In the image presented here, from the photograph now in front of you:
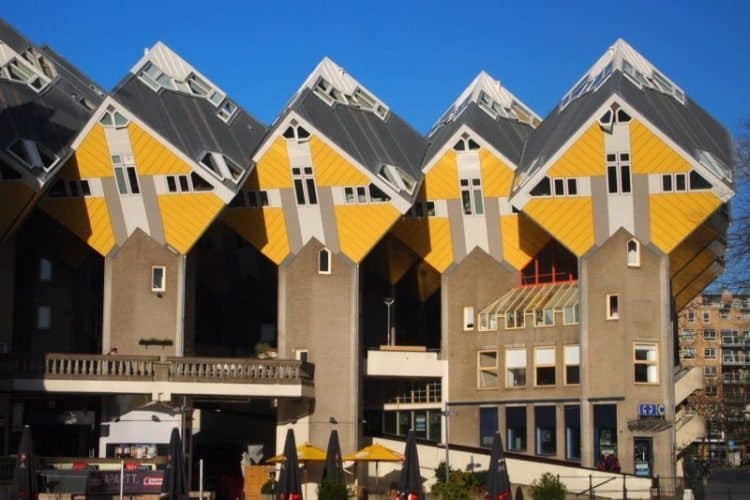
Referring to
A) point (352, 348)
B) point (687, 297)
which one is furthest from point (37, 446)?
point (687, 297)

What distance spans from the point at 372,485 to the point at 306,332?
8107 millimetres

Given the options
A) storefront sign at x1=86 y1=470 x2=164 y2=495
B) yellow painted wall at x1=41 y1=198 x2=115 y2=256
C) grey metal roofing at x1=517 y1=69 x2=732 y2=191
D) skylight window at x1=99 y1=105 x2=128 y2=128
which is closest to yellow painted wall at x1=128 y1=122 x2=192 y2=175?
skylight window at x1=99 y1=105 x2=128 y2=128

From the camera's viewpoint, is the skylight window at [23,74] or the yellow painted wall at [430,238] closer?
the skylight window at [23,74]

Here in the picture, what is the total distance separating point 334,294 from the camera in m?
66.1

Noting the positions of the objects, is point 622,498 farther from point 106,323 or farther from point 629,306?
point 106,323

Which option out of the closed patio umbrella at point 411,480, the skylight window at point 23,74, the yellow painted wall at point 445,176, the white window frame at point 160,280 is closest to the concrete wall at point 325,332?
the white window frame at point 160,280

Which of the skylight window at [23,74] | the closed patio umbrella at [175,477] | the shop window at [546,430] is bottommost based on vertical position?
the closed patio umbrella at [175,477]

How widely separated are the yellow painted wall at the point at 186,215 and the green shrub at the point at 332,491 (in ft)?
50.0

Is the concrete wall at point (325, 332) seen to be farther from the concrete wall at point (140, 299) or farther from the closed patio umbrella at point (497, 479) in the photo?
the closed patio umbrella at point (497, 479)

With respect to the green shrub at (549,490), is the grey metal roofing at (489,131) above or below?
above

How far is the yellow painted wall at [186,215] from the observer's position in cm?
Result: 6375

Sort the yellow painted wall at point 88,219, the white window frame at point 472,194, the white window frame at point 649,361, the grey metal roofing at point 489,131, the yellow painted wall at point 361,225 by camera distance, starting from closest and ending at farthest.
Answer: the white window frame at point 649,361
the yellow painted wall at point 88,219
the yellow painted wall at point 361,225
the white window frame at point 472,194
the grey metal roofing at point 489,131

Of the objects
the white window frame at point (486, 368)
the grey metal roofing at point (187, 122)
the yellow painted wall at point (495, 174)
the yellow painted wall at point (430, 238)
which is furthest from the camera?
the yellow painted wall at point (430, 238)

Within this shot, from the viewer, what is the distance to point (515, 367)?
68.4 meters
